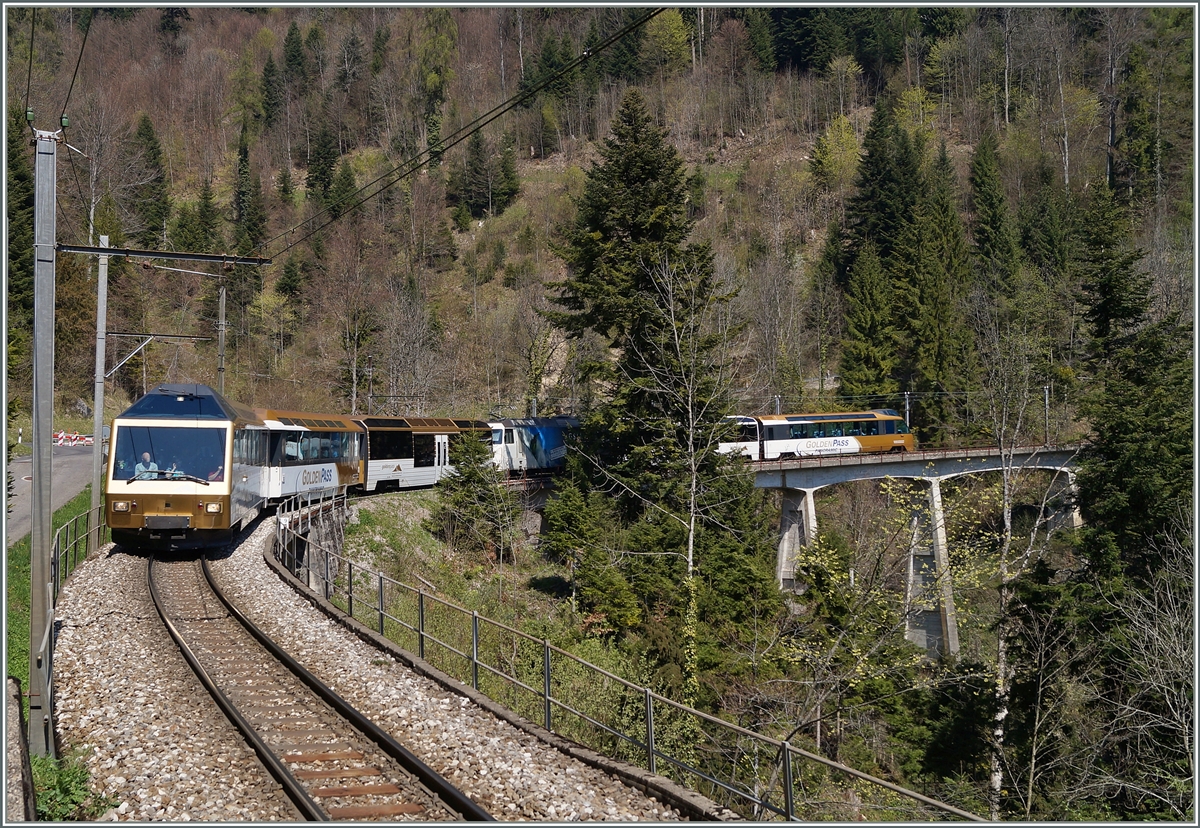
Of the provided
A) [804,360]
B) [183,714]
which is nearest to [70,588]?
[183,714]

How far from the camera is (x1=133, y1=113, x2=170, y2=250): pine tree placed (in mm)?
69375

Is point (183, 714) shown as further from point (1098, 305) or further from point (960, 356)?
point (960, 356)

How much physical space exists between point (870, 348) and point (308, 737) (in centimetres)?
5278

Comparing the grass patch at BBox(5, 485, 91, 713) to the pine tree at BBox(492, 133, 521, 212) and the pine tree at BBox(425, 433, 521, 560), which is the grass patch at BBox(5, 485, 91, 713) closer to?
the pine tree at BBox(425, 433, 521, 560)

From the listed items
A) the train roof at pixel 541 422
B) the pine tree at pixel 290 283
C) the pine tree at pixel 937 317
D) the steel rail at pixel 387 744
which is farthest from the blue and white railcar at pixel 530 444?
the pine tree at pixel 290 283

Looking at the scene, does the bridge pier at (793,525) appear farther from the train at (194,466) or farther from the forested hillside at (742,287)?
the train at (194,466)

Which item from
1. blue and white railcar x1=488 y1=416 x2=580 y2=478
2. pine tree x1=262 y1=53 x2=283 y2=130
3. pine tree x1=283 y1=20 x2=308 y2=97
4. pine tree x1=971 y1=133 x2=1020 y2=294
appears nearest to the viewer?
blue and white railcar x1=488 y1=416 x2=580 y2=478

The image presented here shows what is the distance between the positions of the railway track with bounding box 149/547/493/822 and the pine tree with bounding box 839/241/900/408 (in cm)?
4857

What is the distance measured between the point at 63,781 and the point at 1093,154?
8255 cm

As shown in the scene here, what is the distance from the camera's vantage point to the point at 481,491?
32.7 metres

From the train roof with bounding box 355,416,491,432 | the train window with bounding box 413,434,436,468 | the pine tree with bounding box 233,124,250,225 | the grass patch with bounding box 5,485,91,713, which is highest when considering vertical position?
the pine tree with bounding box 233,124,250,225

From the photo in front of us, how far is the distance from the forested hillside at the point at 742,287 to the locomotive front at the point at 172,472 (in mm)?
2883

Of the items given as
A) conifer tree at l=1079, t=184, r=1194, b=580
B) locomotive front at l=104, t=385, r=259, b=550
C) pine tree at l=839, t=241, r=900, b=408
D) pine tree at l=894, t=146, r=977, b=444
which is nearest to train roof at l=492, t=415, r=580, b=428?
pine tree at l=894, t=146, r=977, b=444

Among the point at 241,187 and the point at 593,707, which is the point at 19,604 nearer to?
the point at 593,707
